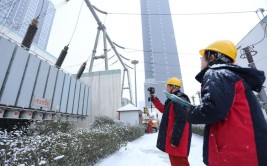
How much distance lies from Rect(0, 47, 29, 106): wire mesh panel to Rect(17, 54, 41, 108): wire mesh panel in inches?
7.7

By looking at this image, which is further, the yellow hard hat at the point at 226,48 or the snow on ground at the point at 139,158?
the snow on ground at the point at 139,158

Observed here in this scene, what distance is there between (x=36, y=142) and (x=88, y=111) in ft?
37.0

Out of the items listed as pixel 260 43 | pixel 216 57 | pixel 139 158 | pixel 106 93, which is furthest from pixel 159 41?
pixel 216 57

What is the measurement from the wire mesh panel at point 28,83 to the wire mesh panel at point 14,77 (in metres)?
0.20

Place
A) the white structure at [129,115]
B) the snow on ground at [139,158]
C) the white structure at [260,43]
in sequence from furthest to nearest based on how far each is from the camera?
the white structure at [129,115] < the white structure at [260,43] < the snow on ground at [139,158]


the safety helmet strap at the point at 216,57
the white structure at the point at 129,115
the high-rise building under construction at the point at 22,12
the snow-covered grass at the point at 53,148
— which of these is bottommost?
the snow-covered grass at the point at 53,148

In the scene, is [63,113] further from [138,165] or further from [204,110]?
[204,110]

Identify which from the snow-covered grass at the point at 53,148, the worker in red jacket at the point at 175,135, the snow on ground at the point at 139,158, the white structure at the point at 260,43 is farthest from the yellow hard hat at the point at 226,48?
the white structure at the point at 260,43

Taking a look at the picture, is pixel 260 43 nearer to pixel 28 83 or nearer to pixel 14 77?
pixel 28 83

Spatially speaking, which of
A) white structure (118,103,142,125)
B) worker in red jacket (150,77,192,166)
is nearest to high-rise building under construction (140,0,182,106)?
white structure (118,103,142,125)

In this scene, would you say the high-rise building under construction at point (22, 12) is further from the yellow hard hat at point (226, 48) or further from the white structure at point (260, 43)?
the white structure at point (260, 43)

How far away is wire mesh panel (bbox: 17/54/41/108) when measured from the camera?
6906 mm

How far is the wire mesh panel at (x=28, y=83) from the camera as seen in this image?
691 centimetres

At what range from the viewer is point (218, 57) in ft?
5.35
